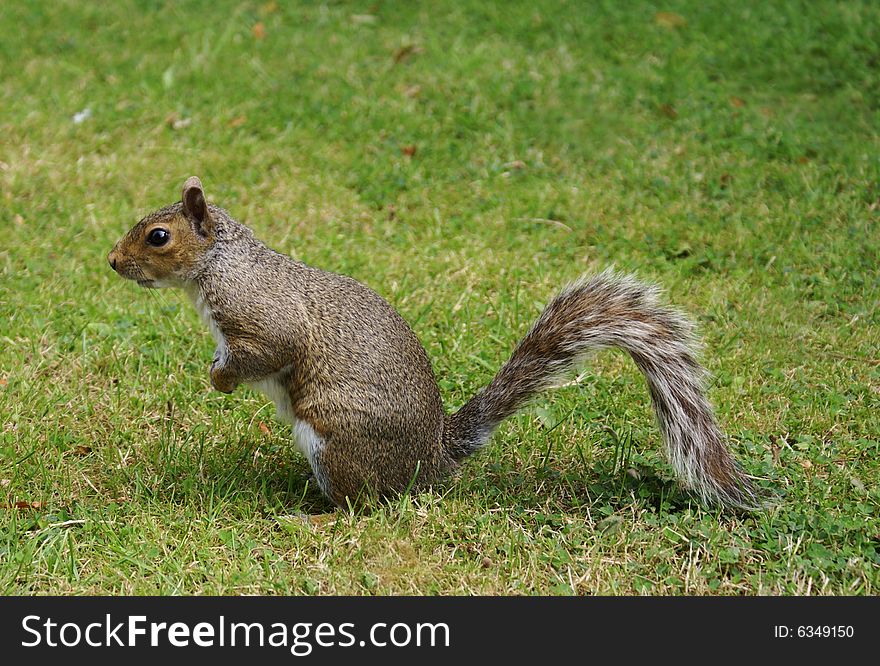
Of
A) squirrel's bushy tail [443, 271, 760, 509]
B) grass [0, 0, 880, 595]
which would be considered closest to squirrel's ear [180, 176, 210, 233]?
grass [0, 0, 880, 595]

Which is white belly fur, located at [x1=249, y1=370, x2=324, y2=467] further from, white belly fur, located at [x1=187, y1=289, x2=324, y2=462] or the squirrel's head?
the squirrel's head

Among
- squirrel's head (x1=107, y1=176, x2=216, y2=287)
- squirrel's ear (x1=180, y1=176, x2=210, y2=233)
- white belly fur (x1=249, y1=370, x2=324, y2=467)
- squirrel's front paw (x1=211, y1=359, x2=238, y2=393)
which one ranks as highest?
squirrel's ear (x1=180, y1=176, x2=210, y2=233)

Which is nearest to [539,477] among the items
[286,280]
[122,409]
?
[286,280]

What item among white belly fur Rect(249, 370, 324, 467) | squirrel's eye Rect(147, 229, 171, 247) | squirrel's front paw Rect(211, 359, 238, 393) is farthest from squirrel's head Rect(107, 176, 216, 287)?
white belly fur Rect(249, 370, 324, 467)

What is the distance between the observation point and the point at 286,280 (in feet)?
9.53

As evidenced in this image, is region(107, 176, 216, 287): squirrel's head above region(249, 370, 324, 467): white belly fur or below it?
above

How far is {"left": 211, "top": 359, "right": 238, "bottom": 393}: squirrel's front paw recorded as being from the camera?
2.86m

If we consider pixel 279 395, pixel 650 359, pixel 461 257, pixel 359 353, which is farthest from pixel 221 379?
pixel 461 257

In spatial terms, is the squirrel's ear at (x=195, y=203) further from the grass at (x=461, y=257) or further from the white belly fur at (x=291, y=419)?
the grass at (x=461, y=257)

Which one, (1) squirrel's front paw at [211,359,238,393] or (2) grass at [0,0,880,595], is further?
(1) squirrel's front paw at [211,359,238,393]

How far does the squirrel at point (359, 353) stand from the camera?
109 inches

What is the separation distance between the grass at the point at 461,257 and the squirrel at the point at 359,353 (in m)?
0.14

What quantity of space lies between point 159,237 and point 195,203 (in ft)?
0.43

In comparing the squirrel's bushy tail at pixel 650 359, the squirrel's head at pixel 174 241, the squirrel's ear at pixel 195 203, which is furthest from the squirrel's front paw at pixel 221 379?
the squirrel's bushy tail at pixel 650 359
